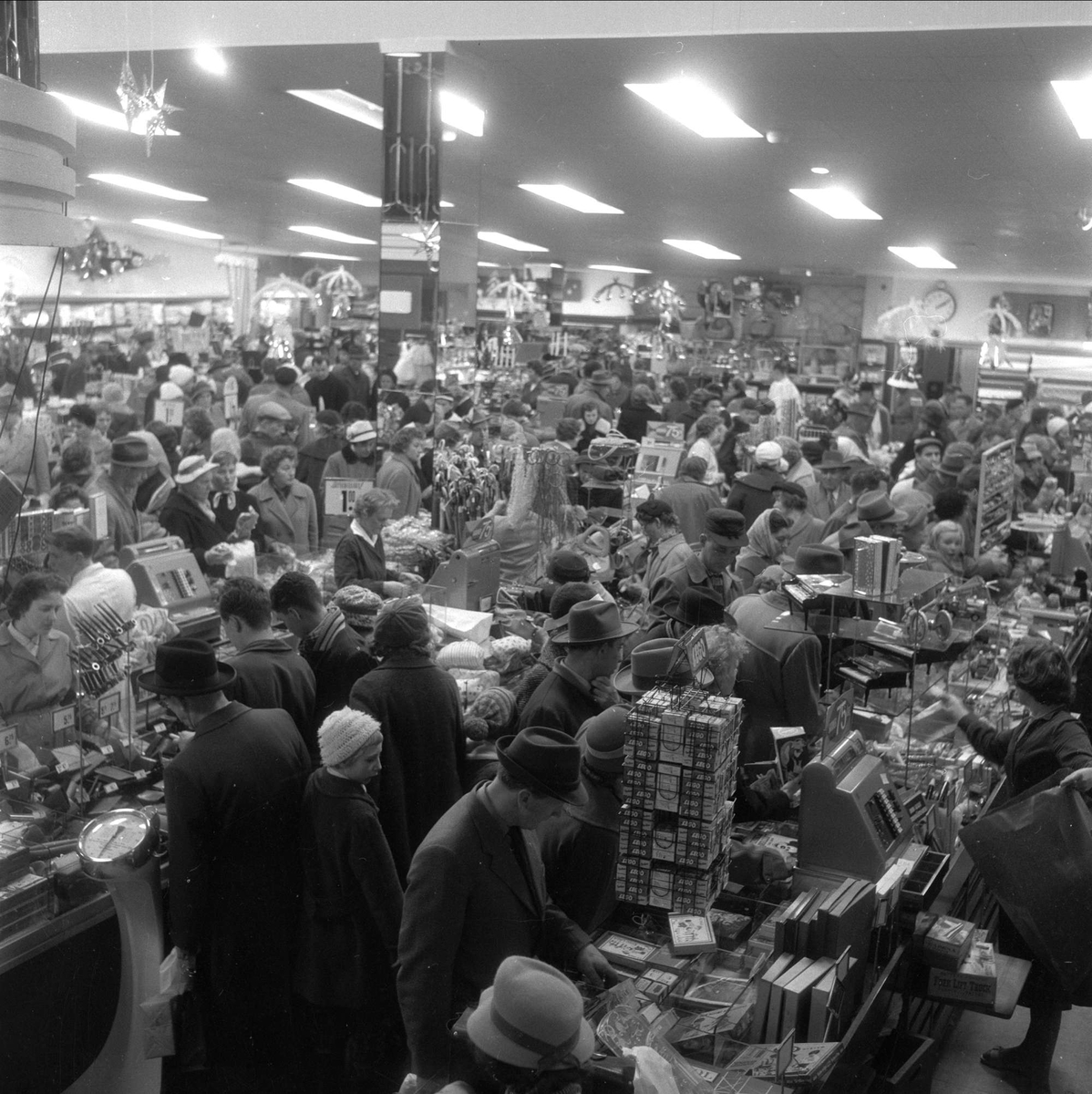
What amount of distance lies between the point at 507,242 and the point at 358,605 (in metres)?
13.2

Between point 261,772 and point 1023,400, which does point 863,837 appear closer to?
point 261,772

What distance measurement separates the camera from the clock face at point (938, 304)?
1520 centimetres

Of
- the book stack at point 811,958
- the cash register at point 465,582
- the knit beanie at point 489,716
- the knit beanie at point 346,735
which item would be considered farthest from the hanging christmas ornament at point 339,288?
the book stack at point 811,958

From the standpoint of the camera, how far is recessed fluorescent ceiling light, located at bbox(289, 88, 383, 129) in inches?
283

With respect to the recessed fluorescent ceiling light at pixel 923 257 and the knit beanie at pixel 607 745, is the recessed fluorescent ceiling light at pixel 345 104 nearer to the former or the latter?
the knit beanie at pixel 607 745

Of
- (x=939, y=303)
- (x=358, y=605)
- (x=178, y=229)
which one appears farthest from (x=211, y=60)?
(x=939, y=303)

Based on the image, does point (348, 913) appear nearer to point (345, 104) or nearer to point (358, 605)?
point (358, 605)

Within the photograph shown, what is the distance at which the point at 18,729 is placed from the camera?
3.33 metres

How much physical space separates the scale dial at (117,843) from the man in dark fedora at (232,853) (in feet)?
0.25

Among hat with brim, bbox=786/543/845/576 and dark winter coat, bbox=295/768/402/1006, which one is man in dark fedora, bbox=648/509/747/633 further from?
dark winter coat, bbox=295/768/402/1006

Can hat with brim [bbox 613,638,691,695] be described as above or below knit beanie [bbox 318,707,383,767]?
above

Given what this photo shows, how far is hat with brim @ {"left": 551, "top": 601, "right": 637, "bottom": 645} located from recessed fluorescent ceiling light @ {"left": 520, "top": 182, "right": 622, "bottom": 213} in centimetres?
793

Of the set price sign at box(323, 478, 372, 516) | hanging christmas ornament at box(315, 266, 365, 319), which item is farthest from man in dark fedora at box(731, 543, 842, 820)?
hanging christmas ornament at box(315, 266, 365, 319)

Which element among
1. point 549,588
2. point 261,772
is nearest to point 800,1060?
point 261,772
